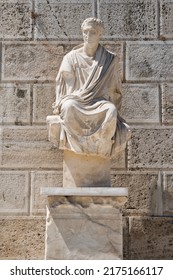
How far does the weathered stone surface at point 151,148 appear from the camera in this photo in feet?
18.9

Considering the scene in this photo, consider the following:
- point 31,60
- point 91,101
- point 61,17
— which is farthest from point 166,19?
point 91,101

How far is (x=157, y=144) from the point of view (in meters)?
5.81

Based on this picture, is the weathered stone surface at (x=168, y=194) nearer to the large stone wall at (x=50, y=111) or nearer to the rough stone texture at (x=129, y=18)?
the large stone wall at (x=50, y=111)

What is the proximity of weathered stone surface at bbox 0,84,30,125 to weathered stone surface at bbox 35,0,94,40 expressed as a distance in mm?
485

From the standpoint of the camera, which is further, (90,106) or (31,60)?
(31,60)

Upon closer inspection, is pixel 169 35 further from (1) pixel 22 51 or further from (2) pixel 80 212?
(2) pixel 80 212

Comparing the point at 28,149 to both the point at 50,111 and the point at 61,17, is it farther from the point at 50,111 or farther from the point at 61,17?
the point at 61,17

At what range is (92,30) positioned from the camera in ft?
17.0

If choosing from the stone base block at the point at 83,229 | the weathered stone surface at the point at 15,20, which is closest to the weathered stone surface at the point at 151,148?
the stone base block at the point at 83,229

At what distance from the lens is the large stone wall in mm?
5645

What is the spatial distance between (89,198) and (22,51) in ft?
5.51

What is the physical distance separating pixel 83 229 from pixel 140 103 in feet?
4.81

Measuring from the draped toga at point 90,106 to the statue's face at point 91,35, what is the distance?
9cm
